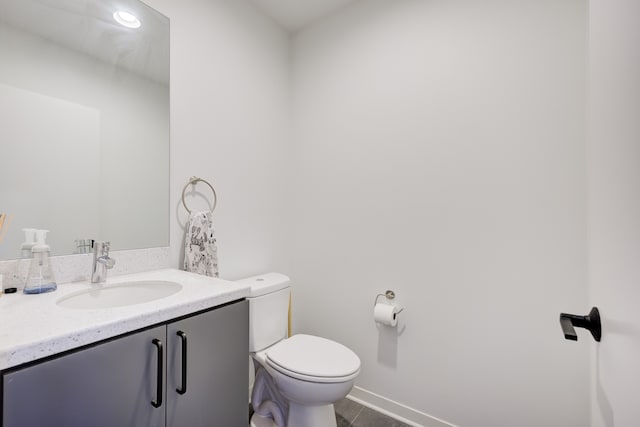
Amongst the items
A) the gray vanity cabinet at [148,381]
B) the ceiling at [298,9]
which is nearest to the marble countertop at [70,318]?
the gray vanity cabinet at [148,381]

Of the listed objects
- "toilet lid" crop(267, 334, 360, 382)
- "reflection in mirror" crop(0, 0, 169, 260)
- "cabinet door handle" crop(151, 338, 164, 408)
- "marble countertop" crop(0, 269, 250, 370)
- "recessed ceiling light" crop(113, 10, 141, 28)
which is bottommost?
"toilet lid" crop(267, 334, 360, 382)

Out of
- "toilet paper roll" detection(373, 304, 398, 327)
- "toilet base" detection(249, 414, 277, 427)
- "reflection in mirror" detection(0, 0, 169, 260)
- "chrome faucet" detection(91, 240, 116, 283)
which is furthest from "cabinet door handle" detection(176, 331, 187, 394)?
"toilet paper roll" detection(373, 304, 398, 327)

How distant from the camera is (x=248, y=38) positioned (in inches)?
73.0

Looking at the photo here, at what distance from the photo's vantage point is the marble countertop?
2.03 ft

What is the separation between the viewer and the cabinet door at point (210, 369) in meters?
0.87

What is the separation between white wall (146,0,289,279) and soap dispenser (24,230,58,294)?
0.48 meters

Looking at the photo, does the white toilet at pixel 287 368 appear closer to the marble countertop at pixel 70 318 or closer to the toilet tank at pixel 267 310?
the toilet tank at pixel 267 310

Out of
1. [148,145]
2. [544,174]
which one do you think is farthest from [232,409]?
[544,174]

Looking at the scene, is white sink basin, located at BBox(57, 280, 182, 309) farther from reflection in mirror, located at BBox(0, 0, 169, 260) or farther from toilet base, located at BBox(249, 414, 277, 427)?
toilet base, located at BBox(249, 414, 277, 427)

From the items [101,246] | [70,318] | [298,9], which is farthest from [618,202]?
[298,9]

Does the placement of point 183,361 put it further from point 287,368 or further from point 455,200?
point 455,200

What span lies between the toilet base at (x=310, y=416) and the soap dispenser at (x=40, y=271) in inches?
44.7

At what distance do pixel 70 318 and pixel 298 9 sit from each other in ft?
6.81

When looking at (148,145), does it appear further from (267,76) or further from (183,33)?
(267,76)
